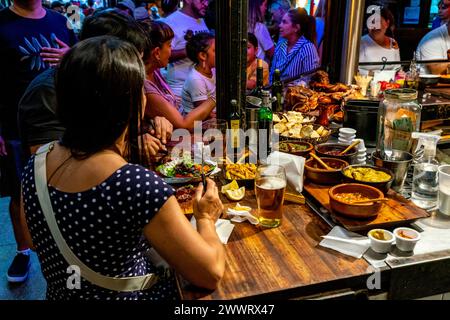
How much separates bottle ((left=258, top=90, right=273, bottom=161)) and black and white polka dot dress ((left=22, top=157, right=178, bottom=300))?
3.44ft

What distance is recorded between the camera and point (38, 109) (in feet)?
6.36

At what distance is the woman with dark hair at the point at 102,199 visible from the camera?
3.79ft

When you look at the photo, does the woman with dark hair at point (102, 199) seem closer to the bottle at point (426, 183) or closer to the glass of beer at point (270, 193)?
the glass of beer at point (270, 193)

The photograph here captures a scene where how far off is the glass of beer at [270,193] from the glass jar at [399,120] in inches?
29.3

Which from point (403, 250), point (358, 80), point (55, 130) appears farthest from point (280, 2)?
point (403, 250)

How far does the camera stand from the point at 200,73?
3.52 meters

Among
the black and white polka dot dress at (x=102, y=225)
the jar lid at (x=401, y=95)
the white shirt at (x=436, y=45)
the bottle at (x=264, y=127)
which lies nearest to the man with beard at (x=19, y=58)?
the bottle at (x=264, y=127)

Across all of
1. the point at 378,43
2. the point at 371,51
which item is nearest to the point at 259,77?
the point at 371,51

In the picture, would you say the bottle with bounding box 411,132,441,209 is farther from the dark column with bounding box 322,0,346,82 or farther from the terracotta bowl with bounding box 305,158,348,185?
the dark column with bounding box 322,0,346,82

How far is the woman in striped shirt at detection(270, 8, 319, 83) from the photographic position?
14.7 ft

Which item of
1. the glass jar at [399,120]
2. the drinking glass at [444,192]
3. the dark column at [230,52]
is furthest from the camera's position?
the dark column at [230,52]

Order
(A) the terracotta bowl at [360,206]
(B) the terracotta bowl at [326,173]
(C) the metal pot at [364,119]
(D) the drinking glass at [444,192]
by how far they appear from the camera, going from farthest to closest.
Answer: (C) the metal pot at [364,119]
(B) the terracotta bowl at [326,173]
(D) the drinking glass at [444,192]
(A) the terracotta bowl at [360,206]

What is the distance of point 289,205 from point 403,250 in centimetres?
52

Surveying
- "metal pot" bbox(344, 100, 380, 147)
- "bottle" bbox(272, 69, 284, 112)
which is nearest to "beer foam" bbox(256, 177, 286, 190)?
"metal pot" bbox(344, 100, 380, 147)
